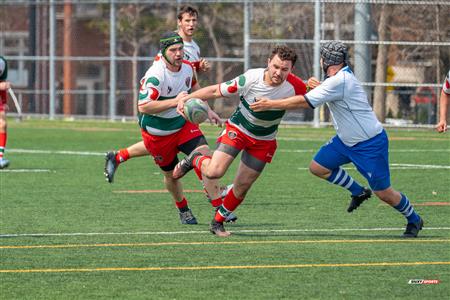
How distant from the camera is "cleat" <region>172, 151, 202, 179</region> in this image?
12750mm

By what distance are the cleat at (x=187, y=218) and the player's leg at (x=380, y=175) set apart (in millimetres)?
2005

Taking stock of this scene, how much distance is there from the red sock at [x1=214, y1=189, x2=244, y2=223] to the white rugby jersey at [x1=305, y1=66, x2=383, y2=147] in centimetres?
117

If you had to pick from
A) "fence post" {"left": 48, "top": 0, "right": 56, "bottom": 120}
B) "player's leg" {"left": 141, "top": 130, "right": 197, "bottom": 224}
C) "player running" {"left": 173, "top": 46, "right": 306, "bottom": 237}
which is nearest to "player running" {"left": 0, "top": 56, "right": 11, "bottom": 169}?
"player's leg" {"left": 141, "top": 130, "right": 197, "bottom": 224}

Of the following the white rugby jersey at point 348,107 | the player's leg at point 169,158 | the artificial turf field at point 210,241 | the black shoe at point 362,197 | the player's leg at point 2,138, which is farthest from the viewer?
the player's leg at point 2,138

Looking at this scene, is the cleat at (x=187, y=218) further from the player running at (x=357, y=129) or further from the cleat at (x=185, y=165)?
the player running at (x=357, y=129)

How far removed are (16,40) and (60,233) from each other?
111 feet

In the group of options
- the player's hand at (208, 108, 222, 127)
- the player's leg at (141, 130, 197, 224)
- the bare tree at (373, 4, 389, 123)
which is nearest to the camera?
the player's hand at (208, 108, 222, 127)

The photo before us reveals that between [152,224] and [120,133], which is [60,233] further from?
[120,133]

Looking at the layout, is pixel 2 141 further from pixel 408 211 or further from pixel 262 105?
pixel 408 211

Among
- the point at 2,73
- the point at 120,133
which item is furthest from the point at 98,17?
the point at 2,73

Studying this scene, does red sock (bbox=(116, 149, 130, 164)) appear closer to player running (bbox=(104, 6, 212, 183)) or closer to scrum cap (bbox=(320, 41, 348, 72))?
player running (bbox=(104, 6, 212, 183))

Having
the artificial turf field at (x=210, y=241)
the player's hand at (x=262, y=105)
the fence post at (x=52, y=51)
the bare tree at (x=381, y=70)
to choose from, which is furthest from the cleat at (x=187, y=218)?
the fence post at (x=52, y=51)

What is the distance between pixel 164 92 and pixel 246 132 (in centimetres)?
116

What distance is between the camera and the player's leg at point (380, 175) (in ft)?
38.8
